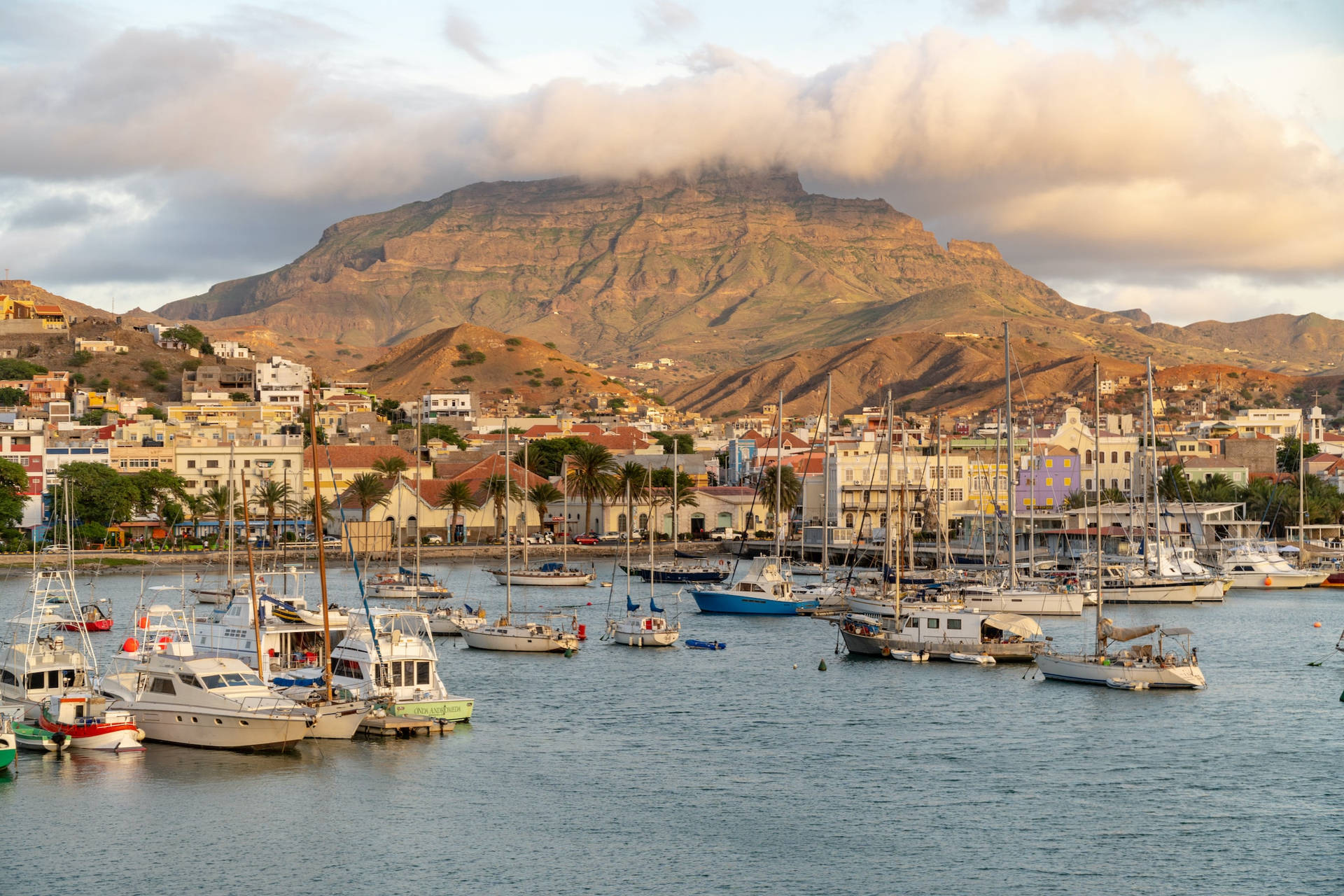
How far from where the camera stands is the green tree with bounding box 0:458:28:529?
382ft

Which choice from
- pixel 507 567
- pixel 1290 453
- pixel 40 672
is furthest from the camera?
pixel 1290 453

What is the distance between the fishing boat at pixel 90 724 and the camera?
3959 cm

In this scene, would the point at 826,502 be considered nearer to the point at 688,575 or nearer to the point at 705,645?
the point at 688,575

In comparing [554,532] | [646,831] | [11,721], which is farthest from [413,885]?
[554,532]

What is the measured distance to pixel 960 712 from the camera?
48.8 m

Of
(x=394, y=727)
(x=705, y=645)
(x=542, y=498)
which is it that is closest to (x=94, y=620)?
(x=705, y=645)

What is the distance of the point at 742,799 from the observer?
1454 inches

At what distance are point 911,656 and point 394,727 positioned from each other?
81.8 ft

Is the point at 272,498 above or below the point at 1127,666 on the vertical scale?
above

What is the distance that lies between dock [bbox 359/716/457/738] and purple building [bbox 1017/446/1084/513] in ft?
327

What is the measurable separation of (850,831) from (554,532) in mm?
105116

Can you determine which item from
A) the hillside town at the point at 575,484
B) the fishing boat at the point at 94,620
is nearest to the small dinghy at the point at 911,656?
the fishing boat at the point at 94,620

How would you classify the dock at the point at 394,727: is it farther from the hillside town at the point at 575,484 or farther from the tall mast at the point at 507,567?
the hillside town at the point at 575,484

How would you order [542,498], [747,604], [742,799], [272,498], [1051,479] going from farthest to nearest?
[1051,479] < [542,498] < [272,498] < [747,604] < [742,799]
